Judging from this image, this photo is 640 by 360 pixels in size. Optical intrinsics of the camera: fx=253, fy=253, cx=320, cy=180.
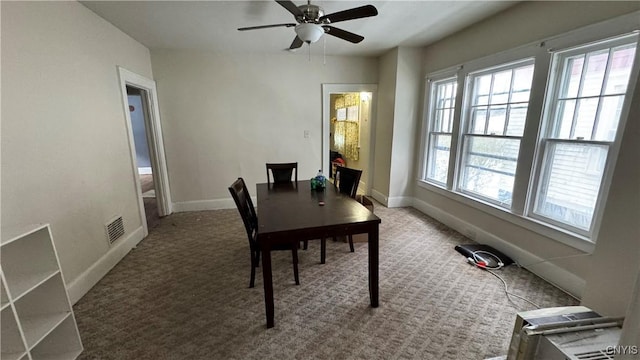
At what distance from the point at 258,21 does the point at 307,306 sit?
283 centimetres

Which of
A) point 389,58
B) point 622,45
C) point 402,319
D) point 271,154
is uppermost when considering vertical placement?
point 389,58

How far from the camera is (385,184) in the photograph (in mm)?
4359

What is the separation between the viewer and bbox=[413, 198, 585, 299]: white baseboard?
207cm

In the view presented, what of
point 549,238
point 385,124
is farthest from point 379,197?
point 549,238

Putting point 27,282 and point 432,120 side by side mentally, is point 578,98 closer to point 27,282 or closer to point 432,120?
point 432,120

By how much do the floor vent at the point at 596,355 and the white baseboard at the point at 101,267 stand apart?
3.01 m

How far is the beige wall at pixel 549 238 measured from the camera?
3.95 ft

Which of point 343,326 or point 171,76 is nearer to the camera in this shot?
point 343,326

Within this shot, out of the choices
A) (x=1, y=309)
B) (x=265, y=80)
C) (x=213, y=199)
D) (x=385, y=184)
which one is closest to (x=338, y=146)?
(x=385, y=184)

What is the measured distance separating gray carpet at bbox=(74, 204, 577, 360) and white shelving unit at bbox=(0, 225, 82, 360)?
0.19 meters

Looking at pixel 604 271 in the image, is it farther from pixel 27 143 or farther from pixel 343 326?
pixel 27 143

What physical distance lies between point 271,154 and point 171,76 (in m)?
1.86

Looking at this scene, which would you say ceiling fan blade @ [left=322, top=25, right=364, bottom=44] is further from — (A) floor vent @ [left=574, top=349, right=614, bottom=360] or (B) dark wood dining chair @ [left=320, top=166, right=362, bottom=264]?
(A) floor vent @ [left=574, top=349, right=614, bottom=360]

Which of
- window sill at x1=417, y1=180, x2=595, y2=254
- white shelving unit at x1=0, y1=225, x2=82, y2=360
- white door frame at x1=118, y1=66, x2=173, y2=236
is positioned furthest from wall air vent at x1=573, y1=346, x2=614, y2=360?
white door frame at x1=118, y1=66, x2=173, y2=236
